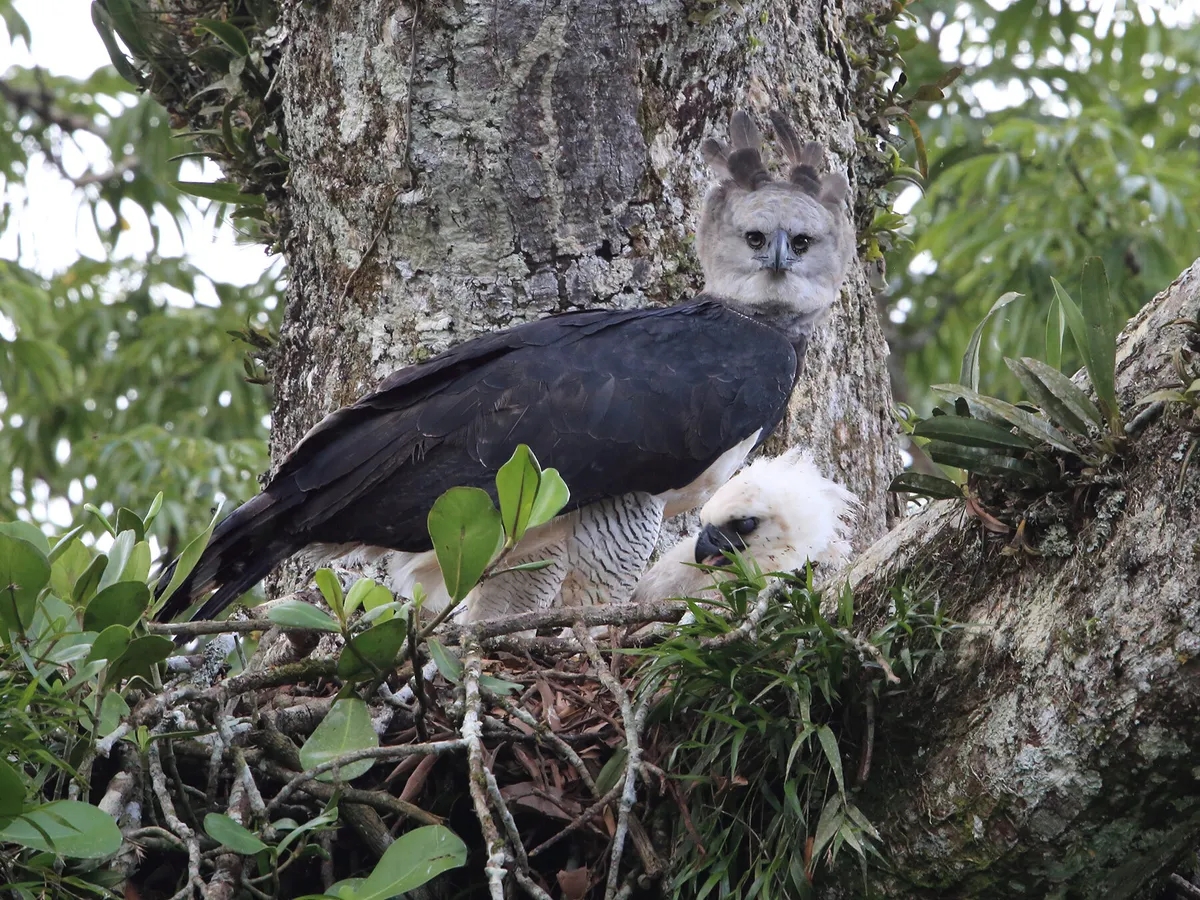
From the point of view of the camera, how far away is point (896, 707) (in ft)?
7.35

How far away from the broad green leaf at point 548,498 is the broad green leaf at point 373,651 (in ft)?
0.96

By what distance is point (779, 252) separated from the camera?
12.9ft

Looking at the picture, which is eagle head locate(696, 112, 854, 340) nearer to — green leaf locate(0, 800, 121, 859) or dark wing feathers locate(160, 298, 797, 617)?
dark wing feathers locate(160, 298, 797, 617)

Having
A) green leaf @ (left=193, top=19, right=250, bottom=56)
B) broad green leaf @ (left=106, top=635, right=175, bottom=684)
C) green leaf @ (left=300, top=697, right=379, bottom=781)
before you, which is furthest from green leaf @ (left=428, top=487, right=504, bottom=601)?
green leaf @ (left=193, top=19, right=250, bottom=56)

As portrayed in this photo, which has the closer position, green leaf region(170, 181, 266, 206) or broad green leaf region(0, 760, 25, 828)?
broad green leaf region(0, 760, 25, 828)

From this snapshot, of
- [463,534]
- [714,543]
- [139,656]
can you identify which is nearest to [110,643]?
[139,656]

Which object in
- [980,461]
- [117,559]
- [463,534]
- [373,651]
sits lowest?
[373,651]

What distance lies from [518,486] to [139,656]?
0.68 m

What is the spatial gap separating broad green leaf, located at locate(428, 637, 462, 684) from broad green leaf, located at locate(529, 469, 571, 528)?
0.29m

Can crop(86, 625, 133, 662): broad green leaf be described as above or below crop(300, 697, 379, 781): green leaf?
above

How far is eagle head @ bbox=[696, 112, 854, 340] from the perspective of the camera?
155 inches

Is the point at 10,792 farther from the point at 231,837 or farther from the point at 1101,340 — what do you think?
the point at 1101,340

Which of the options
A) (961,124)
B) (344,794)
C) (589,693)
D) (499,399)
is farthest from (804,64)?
(961,124)

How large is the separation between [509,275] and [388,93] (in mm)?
→ 640
